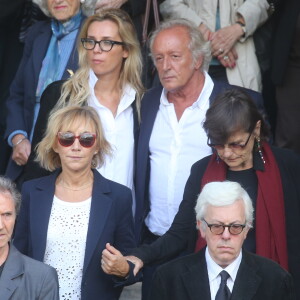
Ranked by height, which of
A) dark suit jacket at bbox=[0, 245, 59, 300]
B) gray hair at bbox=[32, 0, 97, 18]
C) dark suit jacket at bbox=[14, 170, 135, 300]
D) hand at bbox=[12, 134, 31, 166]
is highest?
gray hair at bbox=[32, 0, 97, 18]

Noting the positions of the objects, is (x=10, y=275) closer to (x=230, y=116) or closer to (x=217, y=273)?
(x=217, y=273)

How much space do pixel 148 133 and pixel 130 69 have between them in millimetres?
511

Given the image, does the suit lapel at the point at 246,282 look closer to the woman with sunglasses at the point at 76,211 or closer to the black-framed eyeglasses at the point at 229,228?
the black-framed eyeglasses at the point at 229,228

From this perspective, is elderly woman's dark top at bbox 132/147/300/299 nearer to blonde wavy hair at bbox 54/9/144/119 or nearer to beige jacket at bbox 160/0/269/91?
blonde wavy hair at bbox 54/9/144/119

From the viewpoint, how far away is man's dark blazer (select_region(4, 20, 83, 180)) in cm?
686

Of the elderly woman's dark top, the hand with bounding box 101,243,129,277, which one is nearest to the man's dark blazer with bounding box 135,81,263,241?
the elderly woman's dark top

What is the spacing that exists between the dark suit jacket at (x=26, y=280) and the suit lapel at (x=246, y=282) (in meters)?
0.89

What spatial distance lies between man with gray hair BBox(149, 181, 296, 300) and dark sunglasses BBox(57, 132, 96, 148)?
0.86m

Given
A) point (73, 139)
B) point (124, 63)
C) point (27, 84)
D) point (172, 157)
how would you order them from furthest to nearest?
point (27, 84) → point (124, 63) → point (172, 157) → point (73, 139)

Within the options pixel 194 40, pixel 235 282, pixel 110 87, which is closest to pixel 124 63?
pixel 110 87

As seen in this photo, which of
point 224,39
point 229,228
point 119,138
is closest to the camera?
point 229,228

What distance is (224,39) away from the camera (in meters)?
7.08

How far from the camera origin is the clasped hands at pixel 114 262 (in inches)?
205

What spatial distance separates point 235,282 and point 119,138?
1604mm
